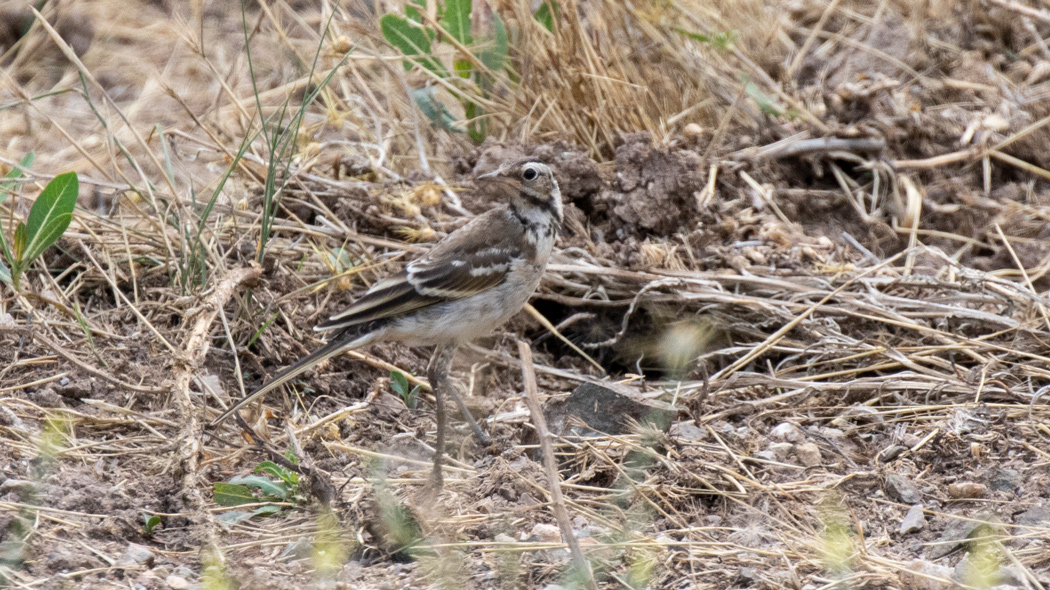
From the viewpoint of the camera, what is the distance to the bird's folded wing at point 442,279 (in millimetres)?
4645

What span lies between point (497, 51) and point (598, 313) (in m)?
1.74

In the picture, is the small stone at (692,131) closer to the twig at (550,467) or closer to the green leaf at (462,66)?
the green leaf at (462,66)

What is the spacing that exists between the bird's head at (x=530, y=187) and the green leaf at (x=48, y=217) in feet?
6.15

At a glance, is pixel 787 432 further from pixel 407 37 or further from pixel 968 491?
pixel 407 37

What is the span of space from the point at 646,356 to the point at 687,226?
80 centimetres

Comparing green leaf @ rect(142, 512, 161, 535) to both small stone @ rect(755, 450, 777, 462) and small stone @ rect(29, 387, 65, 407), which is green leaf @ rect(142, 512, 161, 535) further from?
small stone @ rect(755, 450, 777, 462)

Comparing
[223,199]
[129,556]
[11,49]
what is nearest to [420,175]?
[223,199]

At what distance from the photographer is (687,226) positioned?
5801 millimetres

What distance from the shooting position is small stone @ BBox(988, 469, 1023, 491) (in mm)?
3926

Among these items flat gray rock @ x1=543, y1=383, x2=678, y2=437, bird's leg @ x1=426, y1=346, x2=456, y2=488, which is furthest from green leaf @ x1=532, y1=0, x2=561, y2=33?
flat gray rock @ x1=543, y1=383, x2=678, y2=437

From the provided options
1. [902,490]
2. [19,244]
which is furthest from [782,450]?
[19,244]

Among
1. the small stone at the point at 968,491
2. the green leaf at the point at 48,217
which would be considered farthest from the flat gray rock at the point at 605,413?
the green leaf at the point at 48,217

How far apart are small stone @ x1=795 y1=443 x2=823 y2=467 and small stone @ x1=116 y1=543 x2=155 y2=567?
2.50m

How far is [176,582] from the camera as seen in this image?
3379 mm
